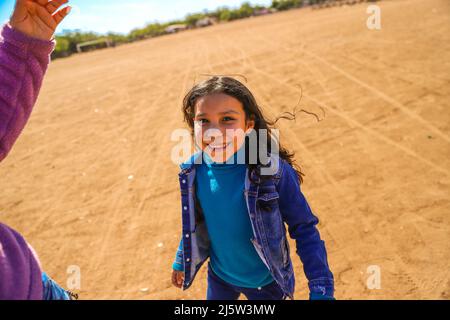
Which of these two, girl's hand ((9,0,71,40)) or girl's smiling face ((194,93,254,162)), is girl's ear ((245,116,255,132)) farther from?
girl's hand ((9,0,71,40))

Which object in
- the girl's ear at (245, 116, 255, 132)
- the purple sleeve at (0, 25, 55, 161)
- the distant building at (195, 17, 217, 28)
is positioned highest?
the distant building at (195, 17, 217, 28)

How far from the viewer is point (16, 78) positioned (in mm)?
952

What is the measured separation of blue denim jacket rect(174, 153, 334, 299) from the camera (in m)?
1.38

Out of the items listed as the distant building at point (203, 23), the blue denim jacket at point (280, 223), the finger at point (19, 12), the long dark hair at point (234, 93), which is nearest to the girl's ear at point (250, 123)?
the long dark hair at point (234, 93)

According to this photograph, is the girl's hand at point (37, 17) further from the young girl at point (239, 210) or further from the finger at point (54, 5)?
the young girl at point (239, 210)

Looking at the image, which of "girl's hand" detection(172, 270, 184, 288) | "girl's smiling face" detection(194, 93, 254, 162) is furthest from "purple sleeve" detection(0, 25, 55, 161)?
"girl's hand" detection(172, 270, 184, 288)

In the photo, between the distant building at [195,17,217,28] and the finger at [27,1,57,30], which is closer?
the finger at [27,1,57,30]

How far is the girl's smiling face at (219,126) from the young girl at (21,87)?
679 millimetres

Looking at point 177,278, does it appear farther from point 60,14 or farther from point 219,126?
point 60,14

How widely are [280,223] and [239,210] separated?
0.21 metres

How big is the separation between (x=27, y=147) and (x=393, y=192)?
6.39m

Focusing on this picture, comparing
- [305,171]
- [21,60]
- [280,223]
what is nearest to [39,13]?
[21,60]

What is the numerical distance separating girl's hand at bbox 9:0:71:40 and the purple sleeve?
0.02 meters

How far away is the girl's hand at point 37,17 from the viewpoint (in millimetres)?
971
